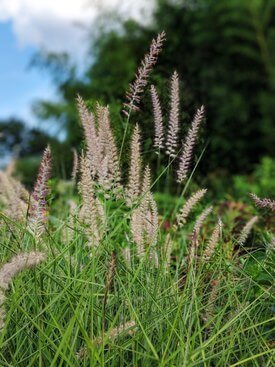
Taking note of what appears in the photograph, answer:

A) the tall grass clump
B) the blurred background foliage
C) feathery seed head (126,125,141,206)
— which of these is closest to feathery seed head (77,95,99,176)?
the tall grass clump

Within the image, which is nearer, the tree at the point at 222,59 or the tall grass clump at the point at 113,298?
the tall grass clump at the point at 113,298

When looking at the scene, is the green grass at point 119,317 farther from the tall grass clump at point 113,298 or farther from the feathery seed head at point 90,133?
the feathery seed head at point 90,133

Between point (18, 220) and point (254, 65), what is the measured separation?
14257 millimetres

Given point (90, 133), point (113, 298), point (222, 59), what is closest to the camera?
point (90, 133)

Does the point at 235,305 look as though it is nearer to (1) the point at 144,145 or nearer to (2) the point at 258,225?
(1) the point at 144,145

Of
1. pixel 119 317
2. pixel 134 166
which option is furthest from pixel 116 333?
pixel 134 166

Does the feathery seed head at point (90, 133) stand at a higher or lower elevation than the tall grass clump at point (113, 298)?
higher

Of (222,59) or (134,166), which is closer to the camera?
(134,166)

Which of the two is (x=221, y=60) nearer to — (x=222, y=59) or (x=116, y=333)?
(x=222, y=59)

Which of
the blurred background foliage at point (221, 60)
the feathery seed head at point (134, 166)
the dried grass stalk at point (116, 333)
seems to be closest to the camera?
the dried grass stalk at point (116, 333)

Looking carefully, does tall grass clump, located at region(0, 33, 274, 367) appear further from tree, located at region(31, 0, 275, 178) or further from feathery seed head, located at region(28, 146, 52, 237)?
tree, located at region(31, 0, 275, 178)

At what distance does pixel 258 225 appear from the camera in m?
5.32

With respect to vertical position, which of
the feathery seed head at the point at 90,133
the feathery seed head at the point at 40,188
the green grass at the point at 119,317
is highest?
the feathery seed head at the point at 90,133

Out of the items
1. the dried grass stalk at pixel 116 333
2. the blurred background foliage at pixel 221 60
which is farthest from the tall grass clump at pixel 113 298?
the blurred background foliage at pixel 221 60
